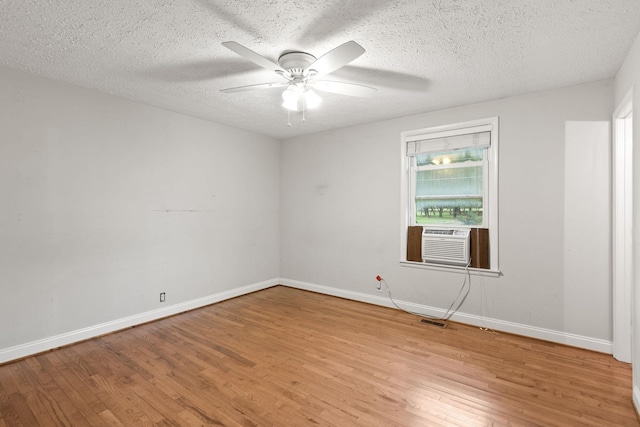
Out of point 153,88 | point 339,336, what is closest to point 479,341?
point 339,336

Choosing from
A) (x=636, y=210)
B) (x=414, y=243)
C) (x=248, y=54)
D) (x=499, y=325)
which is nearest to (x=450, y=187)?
(x=414, y=243)

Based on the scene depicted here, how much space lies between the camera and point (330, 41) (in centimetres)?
219

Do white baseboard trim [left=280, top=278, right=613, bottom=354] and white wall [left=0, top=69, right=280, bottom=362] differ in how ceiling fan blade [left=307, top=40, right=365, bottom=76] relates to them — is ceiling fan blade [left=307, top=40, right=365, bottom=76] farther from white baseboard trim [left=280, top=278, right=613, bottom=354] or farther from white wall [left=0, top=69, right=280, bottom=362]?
white baseboard trim [left=280, top=278, right=613, bottom=354]

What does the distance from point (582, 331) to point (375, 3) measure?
3378 mm

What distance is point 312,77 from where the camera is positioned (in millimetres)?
2611

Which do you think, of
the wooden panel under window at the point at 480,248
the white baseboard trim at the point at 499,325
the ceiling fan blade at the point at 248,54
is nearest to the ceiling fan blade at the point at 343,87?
the ceiling fan blade at the point at 248,54

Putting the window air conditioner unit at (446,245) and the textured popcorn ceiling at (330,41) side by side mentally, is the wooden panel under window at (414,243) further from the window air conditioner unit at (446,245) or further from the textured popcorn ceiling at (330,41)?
the textured popcorn ceiling at (330,41)

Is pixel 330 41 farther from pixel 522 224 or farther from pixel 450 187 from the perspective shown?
pixel 522 224

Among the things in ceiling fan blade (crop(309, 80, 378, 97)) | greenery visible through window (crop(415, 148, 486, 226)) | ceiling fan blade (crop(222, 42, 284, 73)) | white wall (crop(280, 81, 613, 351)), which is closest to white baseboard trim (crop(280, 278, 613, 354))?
white wall (crop(280, 81, 613, 351))

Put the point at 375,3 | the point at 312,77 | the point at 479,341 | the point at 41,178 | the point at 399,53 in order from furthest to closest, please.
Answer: the point at 479,341 → the point at 41,178 → the point at 312,77 → the point at 399,53 → the point at 375,3

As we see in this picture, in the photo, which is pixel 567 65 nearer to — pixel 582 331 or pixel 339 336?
pixel 582 331

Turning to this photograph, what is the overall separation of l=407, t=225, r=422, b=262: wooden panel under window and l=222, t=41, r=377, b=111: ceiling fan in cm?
194

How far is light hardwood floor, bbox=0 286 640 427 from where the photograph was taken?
191 cm

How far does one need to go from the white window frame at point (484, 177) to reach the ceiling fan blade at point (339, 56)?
2.06 m
